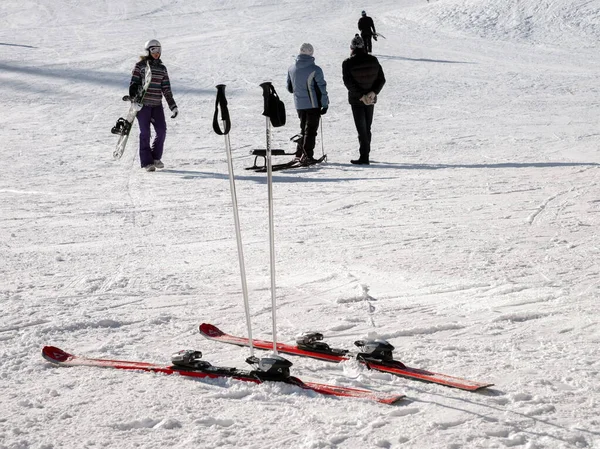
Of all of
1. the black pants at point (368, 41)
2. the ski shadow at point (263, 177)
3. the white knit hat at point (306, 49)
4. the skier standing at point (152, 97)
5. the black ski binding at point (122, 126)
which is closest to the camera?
the ski shadow at point (263, 177)

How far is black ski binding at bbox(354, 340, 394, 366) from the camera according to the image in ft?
13.3

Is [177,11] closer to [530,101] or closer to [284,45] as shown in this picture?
[284,45]

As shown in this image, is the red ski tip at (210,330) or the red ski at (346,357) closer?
the red ski at (346,357)

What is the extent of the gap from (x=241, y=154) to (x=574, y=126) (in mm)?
5400

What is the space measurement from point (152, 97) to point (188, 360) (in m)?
7.36

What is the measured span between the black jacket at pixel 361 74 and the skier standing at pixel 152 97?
7.45 ft

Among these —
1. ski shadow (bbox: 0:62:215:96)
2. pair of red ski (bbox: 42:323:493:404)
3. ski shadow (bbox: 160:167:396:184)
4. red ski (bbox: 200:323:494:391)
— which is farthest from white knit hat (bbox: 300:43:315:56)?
ski shadow (bbox: 0:62:215:96)

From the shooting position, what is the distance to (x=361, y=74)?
11.0 m

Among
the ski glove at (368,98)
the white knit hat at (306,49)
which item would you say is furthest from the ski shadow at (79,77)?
the ski glove at (368,98)

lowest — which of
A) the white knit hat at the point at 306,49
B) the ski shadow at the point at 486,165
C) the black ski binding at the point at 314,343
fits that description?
the black ski binding at the point at 314,343

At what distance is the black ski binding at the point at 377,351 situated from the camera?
4.07 meters

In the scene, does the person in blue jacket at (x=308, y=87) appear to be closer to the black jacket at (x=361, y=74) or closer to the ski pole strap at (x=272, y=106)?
the black jacket at (x=361, y=74)

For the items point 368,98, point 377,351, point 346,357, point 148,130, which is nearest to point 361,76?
point 368,98

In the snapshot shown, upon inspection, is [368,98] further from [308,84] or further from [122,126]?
[122,126]
